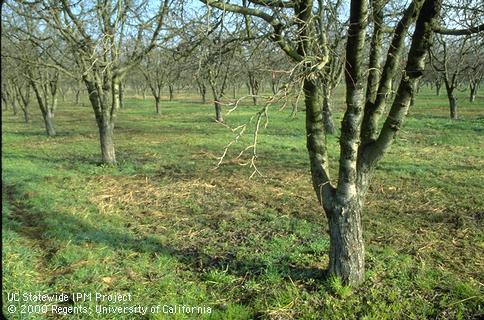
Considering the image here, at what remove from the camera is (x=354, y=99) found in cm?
412

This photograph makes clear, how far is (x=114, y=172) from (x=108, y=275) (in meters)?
6.29

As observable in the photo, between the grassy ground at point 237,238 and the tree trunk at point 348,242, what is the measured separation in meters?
0.16

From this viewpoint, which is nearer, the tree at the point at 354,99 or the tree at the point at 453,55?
the tree at the point at 354,99

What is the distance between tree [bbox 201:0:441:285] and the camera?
398 centimetres

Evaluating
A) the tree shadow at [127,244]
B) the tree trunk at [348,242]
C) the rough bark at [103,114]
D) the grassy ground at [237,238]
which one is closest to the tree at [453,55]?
the grassy ground at [237,238]

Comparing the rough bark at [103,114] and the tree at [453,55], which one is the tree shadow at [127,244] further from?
the rough bark at [103,114]

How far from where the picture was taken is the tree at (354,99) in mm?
3979

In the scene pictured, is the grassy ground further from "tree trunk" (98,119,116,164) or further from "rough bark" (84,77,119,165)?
"rough bark" (84,77,119,165)

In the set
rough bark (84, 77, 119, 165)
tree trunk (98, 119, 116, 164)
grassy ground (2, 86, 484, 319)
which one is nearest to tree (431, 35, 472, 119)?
grassy ground (2, 86, 484, 319)

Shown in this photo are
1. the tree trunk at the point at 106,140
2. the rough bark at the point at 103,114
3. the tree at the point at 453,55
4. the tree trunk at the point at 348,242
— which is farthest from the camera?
the tree trunk at the point at 106,140

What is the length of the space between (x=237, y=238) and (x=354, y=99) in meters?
2.98

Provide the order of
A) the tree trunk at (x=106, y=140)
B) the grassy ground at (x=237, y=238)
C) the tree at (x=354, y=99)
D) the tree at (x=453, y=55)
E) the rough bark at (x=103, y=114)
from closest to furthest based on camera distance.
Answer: the tree at (x=354, y=99)
the grassy ground at (x=237, y=238)
the tree at (x=453, y=55)
the rough bark at (x=103, y=114)
the tree trunk at (x=106, y=140)

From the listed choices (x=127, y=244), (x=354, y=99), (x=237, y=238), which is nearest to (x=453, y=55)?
(x=354, y=99)

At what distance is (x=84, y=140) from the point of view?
17234 mm
